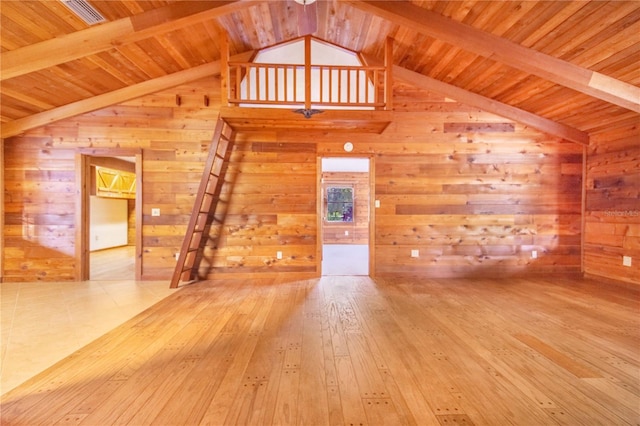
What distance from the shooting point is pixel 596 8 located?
2303mm

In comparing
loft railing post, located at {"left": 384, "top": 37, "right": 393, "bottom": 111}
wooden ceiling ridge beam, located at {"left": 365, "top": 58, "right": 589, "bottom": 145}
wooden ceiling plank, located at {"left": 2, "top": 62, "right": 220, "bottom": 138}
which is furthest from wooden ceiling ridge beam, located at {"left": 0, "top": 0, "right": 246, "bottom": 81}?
wooden ceiling ridge beam, located at {"left": 365, "top": 58, "right": 589, "bottom": 145}

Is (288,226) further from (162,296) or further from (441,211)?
(441,211)

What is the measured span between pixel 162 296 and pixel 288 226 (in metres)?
1.97

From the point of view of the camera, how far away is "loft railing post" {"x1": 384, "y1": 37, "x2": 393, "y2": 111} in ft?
11.5

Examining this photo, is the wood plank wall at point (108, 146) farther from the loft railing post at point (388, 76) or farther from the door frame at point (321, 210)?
the loft railing post at point (388, 76)

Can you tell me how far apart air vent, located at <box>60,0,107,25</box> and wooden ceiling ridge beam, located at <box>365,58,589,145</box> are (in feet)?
11.2

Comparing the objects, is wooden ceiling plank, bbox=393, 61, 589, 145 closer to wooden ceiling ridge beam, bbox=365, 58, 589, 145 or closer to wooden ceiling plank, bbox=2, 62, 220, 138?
wooden ceiling ridge beam, bbox=365, 58, 589, 145

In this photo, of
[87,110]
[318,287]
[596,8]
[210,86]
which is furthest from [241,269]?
[596,8]

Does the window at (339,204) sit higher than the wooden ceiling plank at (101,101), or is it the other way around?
the wooden ceiling plank at (101,101)

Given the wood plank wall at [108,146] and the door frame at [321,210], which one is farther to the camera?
the door frame at [321,210]

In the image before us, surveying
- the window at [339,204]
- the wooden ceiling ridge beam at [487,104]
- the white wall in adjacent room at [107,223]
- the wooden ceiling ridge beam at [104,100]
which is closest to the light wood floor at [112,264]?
the white wall in adjacent room at [107,223]

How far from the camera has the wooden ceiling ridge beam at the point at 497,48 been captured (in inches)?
114

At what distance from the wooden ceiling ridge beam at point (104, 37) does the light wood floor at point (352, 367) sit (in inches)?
114

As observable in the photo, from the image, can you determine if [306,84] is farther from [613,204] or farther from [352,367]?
[613,204]
